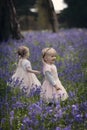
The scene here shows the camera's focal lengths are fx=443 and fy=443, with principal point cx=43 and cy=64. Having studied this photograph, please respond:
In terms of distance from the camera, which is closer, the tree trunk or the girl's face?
the girl's face

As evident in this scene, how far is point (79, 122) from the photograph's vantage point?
16.4 feet

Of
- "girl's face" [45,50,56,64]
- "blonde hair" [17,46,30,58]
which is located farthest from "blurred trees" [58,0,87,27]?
"girl's face" [45,50,56,64]

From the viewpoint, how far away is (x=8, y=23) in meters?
16.4

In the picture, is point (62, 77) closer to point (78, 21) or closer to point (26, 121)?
point (26, 121)

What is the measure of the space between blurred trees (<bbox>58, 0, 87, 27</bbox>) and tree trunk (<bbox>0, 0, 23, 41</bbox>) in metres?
15.1

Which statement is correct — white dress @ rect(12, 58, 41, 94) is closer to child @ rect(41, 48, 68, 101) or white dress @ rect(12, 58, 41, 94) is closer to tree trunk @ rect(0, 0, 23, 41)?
child @ rect(41, 48, 68, 101)

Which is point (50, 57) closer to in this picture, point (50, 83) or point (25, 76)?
point (50, 83)

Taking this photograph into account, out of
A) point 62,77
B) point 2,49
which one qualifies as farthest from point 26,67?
point 2,49

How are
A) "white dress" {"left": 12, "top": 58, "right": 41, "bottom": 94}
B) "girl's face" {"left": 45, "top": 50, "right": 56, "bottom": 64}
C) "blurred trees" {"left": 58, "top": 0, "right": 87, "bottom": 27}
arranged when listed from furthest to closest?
"blurred trees" {"left": 58, "top": 0, "right": 87, "bottom": 27}
"white dress" {"left": 12, "top": 58, "right": 41, "bottom": 94}
"girl's face" {"left": 45, "top": 50, "right": 56, "bottom": 64}

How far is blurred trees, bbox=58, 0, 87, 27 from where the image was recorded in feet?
102

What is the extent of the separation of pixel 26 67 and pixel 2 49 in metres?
4.64

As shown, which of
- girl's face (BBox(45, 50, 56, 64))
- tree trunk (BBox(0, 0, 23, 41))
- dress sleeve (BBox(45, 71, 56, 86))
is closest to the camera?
dress sleeve (BBox(45, 71, 56, 86))

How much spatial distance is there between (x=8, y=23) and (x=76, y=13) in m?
15.7

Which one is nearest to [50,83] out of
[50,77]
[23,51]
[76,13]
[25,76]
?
[50,77]
